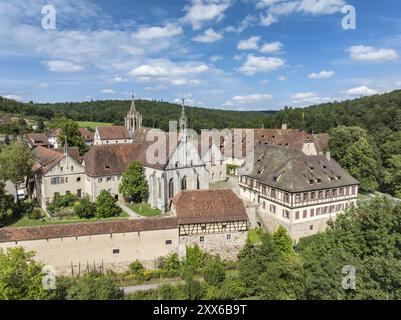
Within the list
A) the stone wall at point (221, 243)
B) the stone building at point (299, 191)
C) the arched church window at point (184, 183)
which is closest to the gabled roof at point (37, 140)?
the arched church window at point (184, 183)

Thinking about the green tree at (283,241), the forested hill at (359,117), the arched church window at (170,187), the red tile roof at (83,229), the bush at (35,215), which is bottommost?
the green tree at (283,241)

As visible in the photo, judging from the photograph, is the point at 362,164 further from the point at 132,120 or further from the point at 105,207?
the point at 132,120

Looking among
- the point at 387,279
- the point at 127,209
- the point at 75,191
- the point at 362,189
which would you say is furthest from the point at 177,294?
the point at 362,189

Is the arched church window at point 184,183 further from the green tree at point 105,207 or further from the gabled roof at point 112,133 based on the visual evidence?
the gabled roof at point 112,133

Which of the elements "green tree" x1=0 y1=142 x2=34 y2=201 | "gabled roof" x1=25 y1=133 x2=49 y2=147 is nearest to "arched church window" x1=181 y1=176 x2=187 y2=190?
"green tree" x1=0 y1=142 x2=34 y2=201

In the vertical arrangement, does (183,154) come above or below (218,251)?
above

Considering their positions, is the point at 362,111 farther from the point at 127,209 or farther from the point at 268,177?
the point at 127,209
